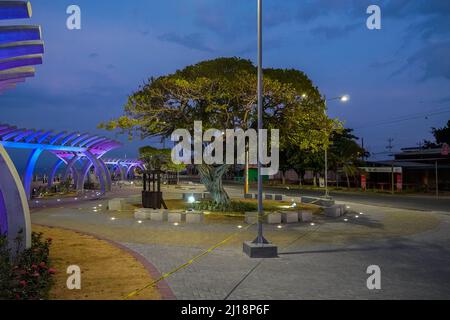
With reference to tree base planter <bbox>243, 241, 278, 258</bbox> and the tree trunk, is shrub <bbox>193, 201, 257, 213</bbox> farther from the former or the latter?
tree base planter <bbox>243, 241, 278, 258</bbox>

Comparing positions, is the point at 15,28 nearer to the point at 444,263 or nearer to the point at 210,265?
the point at 210,265

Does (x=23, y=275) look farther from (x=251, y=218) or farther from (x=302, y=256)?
(x=251, y=218)

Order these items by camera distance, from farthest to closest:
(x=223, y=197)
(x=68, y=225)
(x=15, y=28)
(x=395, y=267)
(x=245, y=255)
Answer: (x=223, y=197) → (x=68, y=225) → (x=245, y=255) → (x=395, y=267) → (x=15, y=28)

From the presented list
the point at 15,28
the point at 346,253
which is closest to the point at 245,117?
the point at 346,253

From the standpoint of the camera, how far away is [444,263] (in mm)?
9727

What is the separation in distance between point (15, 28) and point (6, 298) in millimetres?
4689

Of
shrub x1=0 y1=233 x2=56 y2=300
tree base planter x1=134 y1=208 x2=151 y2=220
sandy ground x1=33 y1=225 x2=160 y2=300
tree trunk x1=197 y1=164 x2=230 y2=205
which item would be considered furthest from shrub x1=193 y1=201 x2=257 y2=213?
shrub x1=0 y1=233 x2=56 y2=300

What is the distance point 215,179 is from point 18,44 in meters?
14.1

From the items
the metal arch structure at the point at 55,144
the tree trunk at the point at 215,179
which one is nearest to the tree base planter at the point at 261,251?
the tree trunk at the point at 215,179

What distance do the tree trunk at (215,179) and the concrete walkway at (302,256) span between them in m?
4.12

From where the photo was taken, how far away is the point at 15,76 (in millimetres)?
9227

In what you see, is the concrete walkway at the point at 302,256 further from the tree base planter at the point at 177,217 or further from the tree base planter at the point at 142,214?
the tree base planter at the point at 177,217

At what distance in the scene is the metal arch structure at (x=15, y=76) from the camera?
7594 millimetres

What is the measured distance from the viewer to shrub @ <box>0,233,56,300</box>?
21.0 feet
